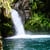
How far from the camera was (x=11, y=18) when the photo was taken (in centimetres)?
1716

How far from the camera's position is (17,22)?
1825 cm

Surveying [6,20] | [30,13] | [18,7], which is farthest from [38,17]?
[6,20]

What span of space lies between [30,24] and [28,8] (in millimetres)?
1331

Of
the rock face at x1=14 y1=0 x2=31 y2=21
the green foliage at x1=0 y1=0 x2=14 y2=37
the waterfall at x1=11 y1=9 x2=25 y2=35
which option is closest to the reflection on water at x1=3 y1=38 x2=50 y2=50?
the green foliage at x1=0 y1=0 x2=14 y2=37

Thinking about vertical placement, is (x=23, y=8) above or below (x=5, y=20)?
above

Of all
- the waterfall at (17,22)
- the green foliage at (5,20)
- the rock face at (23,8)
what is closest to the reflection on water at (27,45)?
the green foliage at (5,20)

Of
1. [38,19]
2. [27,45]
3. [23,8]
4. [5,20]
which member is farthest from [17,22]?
[27,45]

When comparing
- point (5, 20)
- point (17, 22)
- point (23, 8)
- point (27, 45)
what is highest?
point (23, 8)

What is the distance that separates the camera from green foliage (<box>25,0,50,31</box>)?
721 inches

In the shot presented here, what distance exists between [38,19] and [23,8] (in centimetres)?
163

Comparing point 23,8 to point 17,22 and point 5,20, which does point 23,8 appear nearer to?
point 17,22

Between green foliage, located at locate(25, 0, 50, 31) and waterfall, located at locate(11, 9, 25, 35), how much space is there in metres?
0.49

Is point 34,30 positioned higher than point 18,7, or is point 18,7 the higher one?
point 18,7

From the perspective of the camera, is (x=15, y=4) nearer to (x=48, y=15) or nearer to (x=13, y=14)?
(x=13, y=14)
